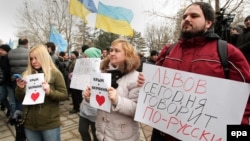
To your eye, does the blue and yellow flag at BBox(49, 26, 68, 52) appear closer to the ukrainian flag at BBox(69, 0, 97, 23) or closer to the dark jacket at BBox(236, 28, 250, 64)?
the ukrainian flag at BBox(69, 0, 97, 23)

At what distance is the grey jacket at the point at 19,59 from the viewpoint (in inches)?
219

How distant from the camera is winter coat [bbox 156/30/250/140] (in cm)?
196

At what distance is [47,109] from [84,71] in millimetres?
1060

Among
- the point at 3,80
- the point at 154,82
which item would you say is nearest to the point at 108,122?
the point at 154,82

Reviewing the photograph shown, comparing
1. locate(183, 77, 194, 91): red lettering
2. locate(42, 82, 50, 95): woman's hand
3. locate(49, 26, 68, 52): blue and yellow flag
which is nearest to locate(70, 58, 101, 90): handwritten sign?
locate(42, 82, 50, 95): woman's hand

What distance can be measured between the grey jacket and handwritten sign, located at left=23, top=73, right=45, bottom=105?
2.82m

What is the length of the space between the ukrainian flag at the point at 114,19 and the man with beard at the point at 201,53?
3535 mm

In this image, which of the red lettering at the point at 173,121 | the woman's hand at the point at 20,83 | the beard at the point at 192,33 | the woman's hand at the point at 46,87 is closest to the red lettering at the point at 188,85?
the red lettering at the point at 173,121

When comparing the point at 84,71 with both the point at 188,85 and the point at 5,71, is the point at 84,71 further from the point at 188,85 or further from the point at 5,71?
the point at 5,71

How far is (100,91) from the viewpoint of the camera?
246 cm

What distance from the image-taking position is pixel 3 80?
5930 mm

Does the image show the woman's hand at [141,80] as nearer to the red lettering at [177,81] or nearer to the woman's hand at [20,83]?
the red lettering at [177,81]

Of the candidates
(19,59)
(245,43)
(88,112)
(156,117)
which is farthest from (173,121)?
(19,59)

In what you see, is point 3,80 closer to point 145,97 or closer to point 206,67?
point 145,97
